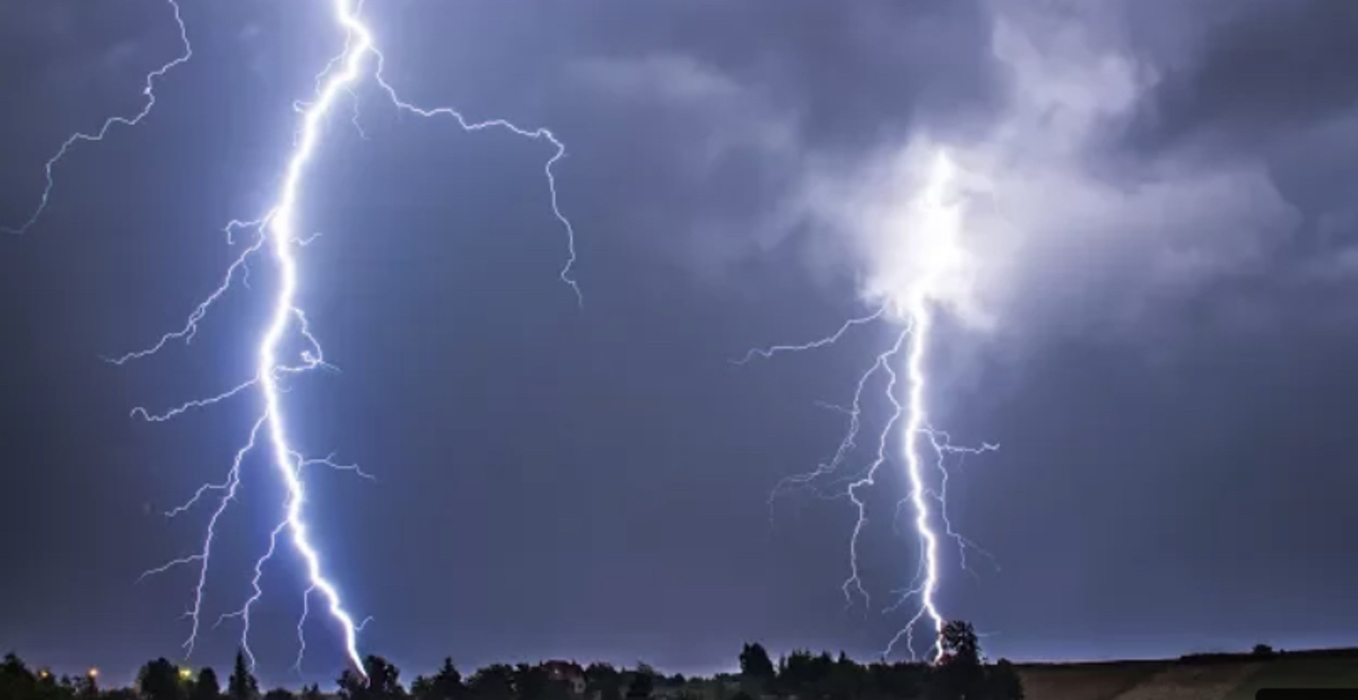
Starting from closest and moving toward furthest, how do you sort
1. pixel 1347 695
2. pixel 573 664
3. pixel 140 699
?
1. pixel 1347 695
2. pixel 140 699
3. pixel 573 664

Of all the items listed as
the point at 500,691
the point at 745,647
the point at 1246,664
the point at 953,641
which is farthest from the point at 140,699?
the point at 1246,664

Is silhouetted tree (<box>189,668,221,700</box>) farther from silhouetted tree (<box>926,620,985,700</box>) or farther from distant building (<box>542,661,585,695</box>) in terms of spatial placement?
silhouetted tree (<box>926,620,985,700</box>)

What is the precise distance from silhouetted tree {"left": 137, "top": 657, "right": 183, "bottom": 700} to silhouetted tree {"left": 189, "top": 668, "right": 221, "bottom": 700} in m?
0.61

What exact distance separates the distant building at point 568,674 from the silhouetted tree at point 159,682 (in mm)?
13995

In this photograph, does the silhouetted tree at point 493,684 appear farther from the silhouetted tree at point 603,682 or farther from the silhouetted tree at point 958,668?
the silhouetted tree at point 958,668

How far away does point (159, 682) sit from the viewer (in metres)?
50.8

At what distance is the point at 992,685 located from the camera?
4325 cm

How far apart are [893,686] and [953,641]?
126 inches

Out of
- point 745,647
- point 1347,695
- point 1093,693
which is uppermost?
point 745,647

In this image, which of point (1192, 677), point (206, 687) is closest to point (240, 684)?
point (206, 687)

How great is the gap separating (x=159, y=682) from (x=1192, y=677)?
125ft

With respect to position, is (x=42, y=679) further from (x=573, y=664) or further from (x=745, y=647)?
(x=745, y=647)

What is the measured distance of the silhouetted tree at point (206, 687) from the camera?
4906 cm

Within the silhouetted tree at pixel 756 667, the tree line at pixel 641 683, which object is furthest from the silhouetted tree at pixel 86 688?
the silhouetted tree at pixel 756 667
